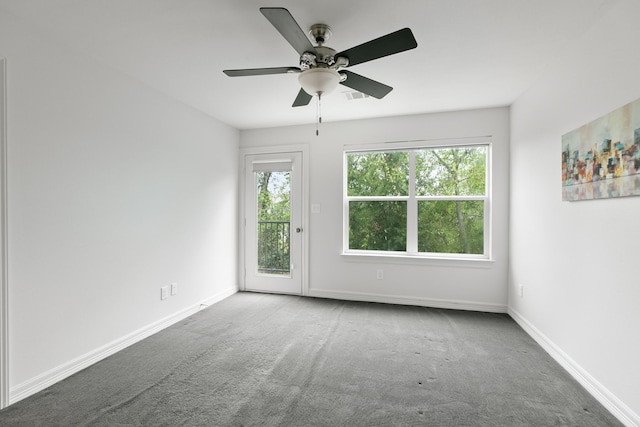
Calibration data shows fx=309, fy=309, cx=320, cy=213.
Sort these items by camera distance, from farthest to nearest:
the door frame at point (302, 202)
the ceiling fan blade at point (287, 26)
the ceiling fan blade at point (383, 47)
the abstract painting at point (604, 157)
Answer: the door frame at point (302, 202)
the abstract painting at point (604, 157)
the ceiling fan blade at point (383, 47)
the ceiling fan blade at point (287, 26)

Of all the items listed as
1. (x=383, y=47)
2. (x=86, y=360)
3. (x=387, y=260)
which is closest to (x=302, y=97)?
(x=383, y=47)

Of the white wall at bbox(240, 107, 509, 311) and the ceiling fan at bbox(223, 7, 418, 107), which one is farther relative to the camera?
the white wall at bbox(240, 107, 509, 311)

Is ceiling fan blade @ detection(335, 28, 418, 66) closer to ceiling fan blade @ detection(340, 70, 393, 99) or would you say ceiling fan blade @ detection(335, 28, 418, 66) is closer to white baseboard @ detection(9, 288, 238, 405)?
ceiling fan blade @ detection(340, 70, 393, 99)

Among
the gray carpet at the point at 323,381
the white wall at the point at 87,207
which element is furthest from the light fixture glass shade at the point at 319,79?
the gray carpet at the point at 323,381

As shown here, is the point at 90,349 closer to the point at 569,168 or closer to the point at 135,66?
the point at 135,66

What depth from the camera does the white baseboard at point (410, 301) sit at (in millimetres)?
3605

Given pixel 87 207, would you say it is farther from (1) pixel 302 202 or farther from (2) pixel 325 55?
(1) pixel 302 202

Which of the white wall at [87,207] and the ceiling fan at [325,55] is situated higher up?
the ceiling fan at [325,55]

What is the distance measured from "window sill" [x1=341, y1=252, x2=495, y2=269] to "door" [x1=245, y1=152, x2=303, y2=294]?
0.81 m

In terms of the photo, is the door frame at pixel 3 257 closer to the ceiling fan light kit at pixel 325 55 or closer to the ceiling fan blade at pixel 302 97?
the ceiling fan light kit at pixel 325 55

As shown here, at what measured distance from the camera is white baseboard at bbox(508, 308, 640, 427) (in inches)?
68.1

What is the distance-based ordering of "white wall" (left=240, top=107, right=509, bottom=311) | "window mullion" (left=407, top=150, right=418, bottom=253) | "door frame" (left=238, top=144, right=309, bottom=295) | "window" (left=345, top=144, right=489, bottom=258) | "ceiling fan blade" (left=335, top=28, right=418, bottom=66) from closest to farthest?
"ceiling fan blade" (left=335, top=28, right=418, bottom=66) → "white wall" (left=240, top=107, right=509, bottom=311) → "window" (left=345, top=144, right=489, bottom=258) → "window mullion" (left=407, top=150, right=418, bottom=253) → "door frame" (left=238, top=144, right=309, bottom=295)

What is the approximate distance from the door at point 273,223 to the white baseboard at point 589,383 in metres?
A: 2.74

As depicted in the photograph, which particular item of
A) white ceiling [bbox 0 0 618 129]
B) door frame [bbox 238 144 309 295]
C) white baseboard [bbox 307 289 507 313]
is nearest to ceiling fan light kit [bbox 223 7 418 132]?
white ceiling [bbox 0 0 618 129]
